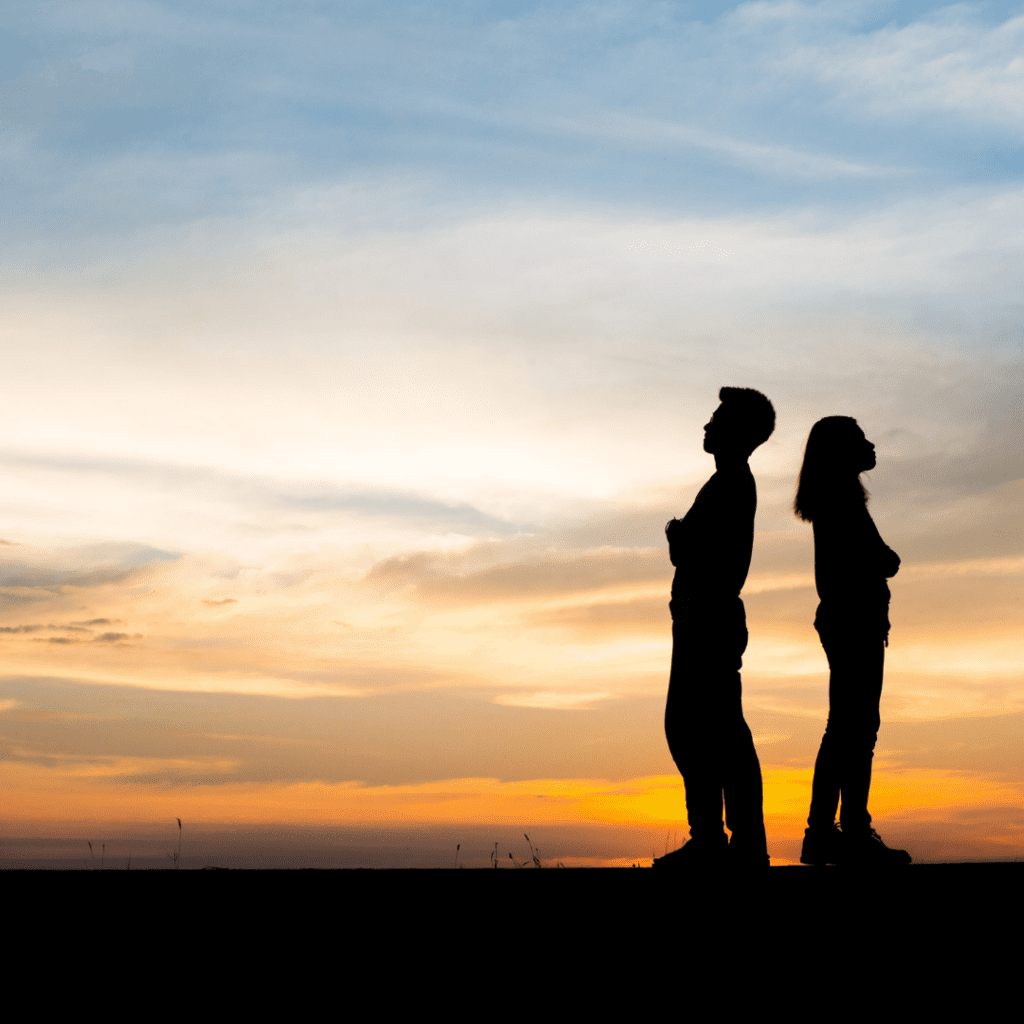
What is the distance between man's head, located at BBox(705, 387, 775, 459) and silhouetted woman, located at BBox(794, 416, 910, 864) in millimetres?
727

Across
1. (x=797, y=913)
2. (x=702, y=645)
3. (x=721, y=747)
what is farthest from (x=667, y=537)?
(x=797, y=913)

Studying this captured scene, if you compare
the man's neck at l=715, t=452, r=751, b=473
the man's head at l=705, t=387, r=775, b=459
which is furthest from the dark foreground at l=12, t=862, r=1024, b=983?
the man's head at l=705, t=387, r=775, b=459

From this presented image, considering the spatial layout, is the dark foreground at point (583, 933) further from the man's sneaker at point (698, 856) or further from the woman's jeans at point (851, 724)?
the woman's jeans at point (851, 724)

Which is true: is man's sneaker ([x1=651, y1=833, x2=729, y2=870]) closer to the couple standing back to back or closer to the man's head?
the couple standing back to back

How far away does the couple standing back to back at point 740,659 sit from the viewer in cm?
662

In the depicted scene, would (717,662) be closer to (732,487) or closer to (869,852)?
(732,487)

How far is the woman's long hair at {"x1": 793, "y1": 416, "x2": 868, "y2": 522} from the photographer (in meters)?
7.21

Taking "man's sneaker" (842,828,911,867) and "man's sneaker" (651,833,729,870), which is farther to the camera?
"man's sneaker" (842,828,911,867)

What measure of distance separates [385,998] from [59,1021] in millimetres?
998

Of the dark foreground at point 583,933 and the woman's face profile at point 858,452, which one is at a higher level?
the woman's face profile at point 858,452

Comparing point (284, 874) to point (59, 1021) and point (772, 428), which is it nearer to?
point (59, 1021)

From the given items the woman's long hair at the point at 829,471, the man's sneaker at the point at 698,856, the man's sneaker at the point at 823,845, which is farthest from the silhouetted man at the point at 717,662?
the woman's long hair at the point at 829,471

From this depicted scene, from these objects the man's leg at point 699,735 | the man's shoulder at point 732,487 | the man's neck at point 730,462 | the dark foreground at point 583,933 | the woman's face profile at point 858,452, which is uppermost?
the woman's face profile at point 858,452

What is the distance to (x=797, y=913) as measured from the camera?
17.0ft
